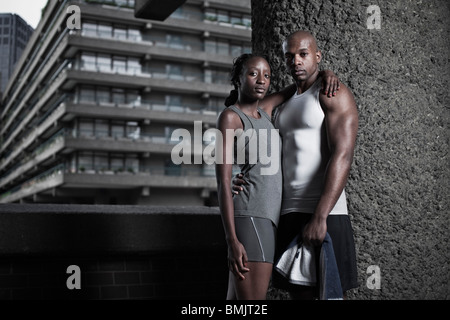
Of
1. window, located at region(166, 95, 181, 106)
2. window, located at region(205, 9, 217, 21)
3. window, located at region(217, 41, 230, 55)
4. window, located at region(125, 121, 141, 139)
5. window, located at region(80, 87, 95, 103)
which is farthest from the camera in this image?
window, located at region(217, 41, 230, 55)

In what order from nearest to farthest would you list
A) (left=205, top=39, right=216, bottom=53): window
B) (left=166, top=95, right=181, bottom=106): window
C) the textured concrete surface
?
the textured concrete surface < (left=166, top=95, right=181, bottom=106): window < (left=205, top=39, right=216, bottom=53): window

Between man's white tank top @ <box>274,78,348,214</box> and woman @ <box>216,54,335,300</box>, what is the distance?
0.05m

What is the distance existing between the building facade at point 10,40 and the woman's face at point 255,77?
236ft

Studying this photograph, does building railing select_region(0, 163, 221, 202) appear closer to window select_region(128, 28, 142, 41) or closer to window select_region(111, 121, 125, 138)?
window select_region(111, 121, 125, 138)

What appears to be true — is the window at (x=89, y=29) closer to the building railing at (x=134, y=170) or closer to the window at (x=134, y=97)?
the window at (x=134, y=97)

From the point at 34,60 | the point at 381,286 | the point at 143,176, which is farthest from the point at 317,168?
the point at 34,60

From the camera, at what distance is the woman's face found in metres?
2.14

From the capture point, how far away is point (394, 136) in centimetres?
288

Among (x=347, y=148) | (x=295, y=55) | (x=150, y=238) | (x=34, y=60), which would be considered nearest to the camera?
(x=347, y=148)

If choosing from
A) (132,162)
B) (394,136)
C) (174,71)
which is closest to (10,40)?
(174,71)

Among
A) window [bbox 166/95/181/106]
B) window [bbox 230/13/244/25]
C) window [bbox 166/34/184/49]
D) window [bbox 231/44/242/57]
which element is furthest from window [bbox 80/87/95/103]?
window [bbox 230/13/244/25]

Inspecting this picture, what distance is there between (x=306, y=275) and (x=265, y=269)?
17 cm
